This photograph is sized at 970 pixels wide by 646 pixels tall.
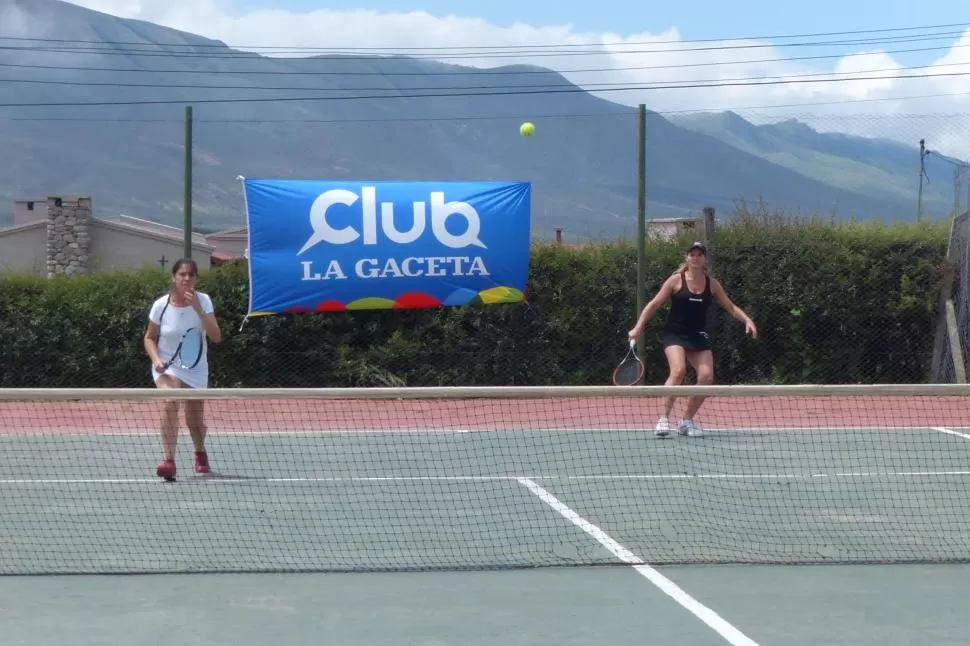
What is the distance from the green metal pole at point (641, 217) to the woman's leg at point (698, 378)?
4.53 meters

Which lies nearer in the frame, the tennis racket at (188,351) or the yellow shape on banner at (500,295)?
the tennis racket at (188,351)

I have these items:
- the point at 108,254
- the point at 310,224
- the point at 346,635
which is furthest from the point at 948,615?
the point at 108,254

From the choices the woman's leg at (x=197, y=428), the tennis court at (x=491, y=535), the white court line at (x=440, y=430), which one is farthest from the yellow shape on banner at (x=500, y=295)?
the woman's leg at (x=197, y=428)

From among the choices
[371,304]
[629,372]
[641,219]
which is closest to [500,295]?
[371,304]

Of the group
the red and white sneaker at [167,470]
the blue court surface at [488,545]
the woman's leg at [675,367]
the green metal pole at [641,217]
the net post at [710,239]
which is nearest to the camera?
the blue court surface at [488,545]

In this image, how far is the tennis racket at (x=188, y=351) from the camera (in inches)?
357

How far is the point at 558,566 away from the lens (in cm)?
643

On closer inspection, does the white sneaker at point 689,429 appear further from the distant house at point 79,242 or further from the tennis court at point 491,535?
the distant house at point 79,242

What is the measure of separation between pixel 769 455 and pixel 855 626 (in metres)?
5.26

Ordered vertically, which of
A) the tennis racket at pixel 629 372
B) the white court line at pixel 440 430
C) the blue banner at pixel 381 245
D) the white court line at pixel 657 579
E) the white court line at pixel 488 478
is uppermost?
the blue banner at pixel 381 245

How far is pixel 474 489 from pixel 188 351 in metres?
2.09

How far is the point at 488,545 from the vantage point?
7.00m

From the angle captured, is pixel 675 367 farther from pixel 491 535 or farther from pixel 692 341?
pixel 491 535

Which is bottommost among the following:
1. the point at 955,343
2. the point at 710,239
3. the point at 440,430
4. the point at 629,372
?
the point at 440,430
